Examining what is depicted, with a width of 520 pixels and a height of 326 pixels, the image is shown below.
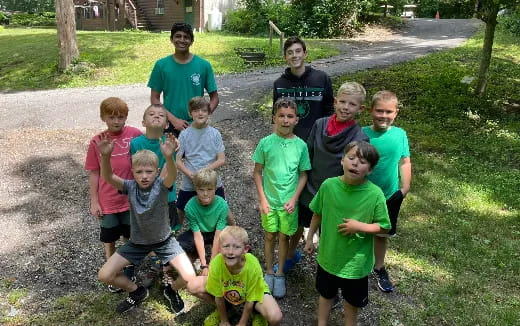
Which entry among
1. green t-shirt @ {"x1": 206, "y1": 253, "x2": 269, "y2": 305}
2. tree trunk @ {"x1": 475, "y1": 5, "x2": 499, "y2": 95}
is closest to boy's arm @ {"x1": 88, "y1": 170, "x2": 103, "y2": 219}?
green t-shirt @ {"x1": 206, "y1": 253, "x2": 269, "y2": 305}

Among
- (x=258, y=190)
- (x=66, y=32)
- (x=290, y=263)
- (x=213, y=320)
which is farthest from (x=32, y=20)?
(x=213, y=320)

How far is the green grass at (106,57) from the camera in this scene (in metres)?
13.3

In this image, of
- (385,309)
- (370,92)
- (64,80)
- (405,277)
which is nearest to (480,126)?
(370,92)

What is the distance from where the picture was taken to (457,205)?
5.76m

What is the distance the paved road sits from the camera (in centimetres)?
895

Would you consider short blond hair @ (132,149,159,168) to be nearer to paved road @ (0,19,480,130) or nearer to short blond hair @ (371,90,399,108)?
short blond hair @ (371,90,399,108)

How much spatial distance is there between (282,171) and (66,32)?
12.5 metres

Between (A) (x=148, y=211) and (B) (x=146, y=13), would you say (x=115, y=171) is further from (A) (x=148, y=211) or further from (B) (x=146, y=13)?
(B) (x=146, y=13)

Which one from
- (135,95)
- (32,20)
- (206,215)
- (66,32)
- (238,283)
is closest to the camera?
(238,283)

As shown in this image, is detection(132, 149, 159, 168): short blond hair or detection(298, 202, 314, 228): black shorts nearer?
detection(132, 149, 159, 168): short blond hair

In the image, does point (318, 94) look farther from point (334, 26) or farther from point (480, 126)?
point (334, 26)

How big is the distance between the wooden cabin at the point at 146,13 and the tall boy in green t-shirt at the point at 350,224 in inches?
957

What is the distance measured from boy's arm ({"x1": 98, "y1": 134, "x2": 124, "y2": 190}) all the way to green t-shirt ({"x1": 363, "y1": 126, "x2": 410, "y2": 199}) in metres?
2.08

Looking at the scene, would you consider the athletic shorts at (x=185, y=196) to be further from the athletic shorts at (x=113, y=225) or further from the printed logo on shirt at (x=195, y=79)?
the printed logo on shirt at (x=195, y=79)
